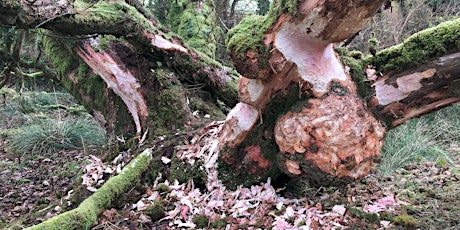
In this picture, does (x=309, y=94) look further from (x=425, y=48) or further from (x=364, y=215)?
(x=364, y=215)

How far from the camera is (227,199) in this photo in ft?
10.7

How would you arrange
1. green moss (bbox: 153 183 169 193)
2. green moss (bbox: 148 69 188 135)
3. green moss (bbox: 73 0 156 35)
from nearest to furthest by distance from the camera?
green moss (bbox: 153 183 169 193)
green moss (bbox: 73 0 156 35)
green moss (bbox: 148 69 188 135)

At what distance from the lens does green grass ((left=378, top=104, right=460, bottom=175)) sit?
4.76 metres

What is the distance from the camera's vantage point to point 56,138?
677 cm

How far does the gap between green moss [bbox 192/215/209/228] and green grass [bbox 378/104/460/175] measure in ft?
7.73

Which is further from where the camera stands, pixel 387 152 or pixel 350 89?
pixel 387 152

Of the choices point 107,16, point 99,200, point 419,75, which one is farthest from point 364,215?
point 107,16

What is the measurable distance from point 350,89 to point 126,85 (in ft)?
8.31

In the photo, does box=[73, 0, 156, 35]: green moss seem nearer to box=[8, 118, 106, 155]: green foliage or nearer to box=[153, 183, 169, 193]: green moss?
box=[153, 183, 169, 193]: green moss

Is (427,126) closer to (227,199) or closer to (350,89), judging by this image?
(350,89)

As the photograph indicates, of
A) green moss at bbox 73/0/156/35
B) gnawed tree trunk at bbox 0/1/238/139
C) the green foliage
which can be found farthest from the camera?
the green foliage

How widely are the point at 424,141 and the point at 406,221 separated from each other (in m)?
2.93

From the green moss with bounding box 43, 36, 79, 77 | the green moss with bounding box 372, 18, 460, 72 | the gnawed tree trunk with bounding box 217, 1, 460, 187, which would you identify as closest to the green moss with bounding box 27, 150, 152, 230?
the gnawed tree trunk with bounding box 217, 1, 460, 187

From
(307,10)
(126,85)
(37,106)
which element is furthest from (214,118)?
(37,106)
